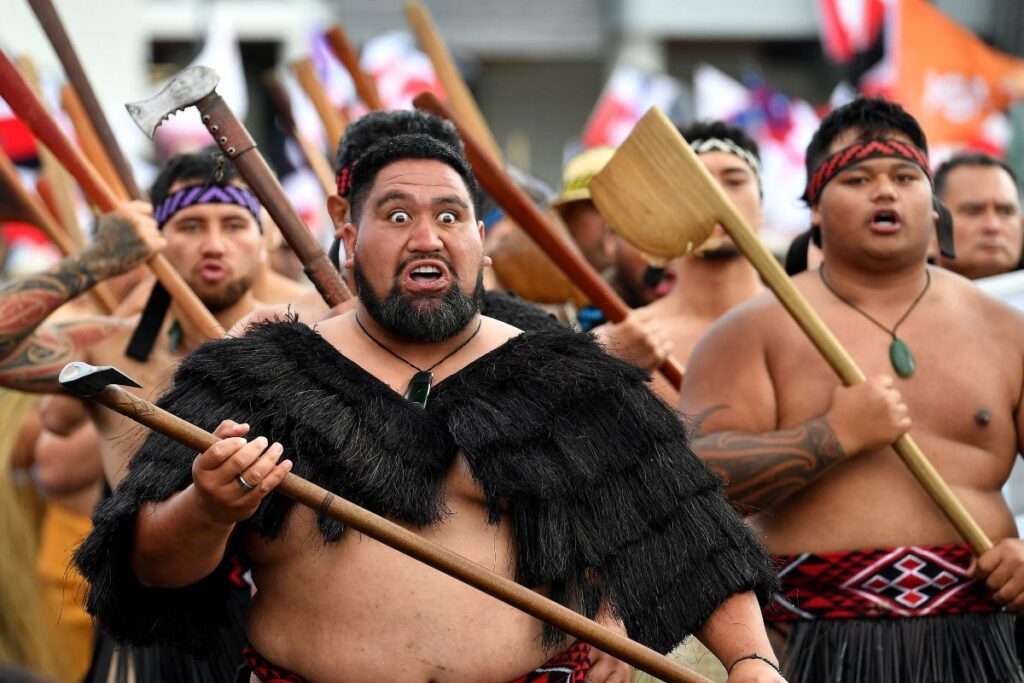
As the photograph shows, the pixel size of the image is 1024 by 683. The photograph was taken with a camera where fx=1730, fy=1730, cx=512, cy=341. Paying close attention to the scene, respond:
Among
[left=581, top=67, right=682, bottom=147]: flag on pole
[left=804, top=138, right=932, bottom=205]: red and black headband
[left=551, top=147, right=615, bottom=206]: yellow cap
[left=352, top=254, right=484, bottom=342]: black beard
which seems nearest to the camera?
[left=352, top=254, right=484, bottom=342]: black beard

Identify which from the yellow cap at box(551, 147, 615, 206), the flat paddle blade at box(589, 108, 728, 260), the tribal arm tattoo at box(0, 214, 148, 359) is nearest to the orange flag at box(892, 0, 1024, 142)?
the yellow cap at box(551, 147, 615, 206)

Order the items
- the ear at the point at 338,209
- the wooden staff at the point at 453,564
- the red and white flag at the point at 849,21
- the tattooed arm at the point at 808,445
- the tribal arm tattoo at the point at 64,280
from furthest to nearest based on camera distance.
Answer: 1. the red and white flag at the point at 849,21
2. the tribal arm tattoo at the point at 64,280
3. the ear at the point at 338,209
4. the tattooed arm at the point at 808,445
5. the wooden staff at the point at 453,564

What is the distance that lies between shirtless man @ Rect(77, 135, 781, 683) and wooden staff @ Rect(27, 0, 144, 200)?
7.20 ft

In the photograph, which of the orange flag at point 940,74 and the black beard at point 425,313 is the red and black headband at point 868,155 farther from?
the orange flag at point 940,74

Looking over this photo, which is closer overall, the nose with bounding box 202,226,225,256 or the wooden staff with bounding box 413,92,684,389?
the wooden staff with bounding box 413,92,684,389

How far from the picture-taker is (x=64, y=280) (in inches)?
207

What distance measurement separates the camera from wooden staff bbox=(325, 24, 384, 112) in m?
6.75

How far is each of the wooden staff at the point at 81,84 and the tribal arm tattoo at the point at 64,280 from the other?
2.02 ft

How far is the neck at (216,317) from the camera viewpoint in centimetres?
546

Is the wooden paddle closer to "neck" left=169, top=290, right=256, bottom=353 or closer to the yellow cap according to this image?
"neck" left=169, top=290, right=256, bottom=353

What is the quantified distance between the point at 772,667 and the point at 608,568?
380mm

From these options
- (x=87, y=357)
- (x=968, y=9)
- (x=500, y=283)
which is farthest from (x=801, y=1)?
(x=87, y=357)

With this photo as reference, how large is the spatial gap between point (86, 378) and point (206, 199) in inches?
110

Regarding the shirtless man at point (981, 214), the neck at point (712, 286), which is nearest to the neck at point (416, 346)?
the neck at point (712, 286)
